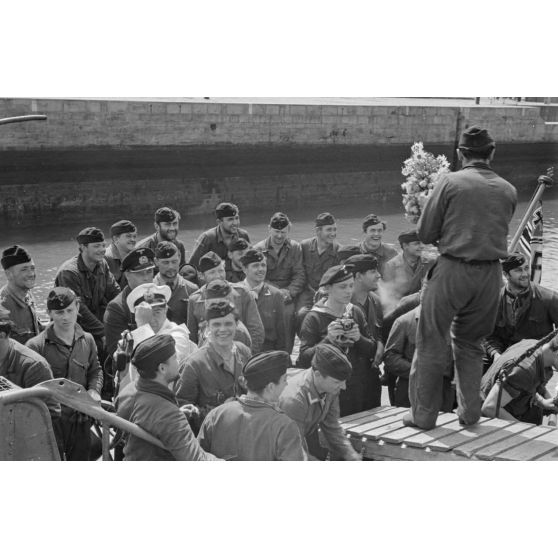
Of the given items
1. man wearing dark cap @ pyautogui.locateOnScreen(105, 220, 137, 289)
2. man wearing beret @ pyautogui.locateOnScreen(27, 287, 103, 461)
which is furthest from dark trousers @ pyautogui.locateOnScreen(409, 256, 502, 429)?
man wearing dark cap @ pyautogui.locateOnScreen(105, 220, 137, 289)

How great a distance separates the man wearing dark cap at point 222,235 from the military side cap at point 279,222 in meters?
0.25

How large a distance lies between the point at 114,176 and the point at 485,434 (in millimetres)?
3546

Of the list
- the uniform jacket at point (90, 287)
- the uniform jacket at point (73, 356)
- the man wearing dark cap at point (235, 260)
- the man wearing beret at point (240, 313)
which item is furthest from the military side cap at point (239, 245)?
the uniform jacket at point (73, 356)

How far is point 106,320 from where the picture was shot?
16.6ft

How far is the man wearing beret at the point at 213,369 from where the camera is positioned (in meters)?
4.39

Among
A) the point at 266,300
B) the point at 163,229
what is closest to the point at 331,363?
the point at 266,300

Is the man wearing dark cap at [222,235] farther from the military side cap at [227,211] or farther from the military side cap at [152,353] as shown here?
the military side cap at [152,353]

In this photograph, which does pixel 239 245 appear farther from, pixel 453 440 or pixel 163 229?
pixel 453 440

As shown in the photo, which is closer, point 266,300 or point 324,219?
point 266,300

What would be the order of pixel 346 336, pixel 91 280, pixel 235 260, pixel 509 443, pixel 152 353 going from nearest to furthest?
pixel 152 353, pixel 509 443, pixel 346 336, pixel 91 280, pixel 235 260

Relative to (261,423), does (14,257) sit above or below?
above

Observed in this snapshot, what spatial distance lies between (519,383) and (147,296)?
206 centimetres

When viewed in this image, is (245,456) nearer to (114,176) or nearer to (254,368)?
(254,368)

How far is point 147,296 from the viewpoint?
15.9 feet
